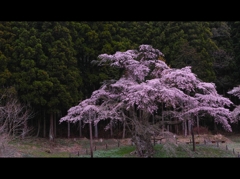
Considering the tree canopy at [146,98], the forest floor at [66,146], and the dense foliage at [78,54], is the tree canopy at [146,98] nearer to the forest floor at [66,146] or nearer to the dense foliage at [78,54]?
the dense foliage at [78,54]

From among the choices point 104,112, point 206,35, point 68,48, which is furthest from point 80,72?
point 206,35

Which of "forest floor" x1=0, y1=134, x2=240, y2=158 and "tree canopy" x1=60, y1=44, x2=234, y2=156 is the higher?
"tree canopy" x1=60, y1=44, x2=234, y2=156

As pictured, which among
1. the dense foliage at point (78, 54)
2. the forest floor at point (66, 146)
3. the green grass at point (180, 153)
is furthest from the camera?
the dense foliage at point (78, 54)

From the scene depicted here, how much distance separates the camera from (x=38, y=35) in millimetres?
14992

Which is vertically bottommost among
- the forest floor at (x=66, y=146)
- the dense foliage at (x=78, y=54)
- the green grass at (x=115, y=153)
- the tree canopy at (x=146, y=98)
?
the green grass at (x=115, y=153)

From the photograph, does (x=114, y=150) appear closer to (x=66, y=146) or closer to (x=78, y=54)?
(x=66, y=146)

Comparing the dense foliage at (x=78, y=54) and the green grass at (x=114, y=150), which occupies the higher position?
the dense foliage at (x=78, y=54)

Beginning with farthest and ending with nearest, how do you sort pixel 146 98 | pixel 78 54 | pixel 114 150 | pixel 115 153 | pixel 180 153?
pixel 78 54, pixel 114 150, pixel 115 153, pixel 180 153, pixel 146 98

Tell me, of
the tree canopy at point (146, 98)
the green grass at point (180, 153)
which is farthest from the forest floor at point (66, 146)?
the tree canopy at point (146, 98)

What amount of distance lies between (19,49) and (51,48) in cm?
177

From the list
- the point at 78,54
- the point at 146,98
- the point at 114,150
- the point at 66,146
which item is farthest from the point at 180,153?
the point at 78,54

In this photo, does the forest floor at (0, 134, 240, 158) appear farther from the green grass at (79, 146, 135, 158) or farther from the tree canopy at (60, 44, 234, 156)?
the tree canopy at (60, 44, 234, 156)

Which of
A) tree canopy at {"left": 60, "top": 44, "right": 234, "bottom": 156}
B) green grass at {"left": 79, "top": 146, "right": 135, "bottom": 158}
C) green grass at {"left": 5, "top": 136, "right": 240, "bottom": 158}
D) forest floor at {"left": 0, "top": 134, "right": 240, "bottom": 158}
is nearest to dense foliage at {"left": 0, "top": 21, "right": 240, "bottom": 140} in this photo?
tree canopy at {"left": 60, "top": 44, "right": 234, "bottom": 156}

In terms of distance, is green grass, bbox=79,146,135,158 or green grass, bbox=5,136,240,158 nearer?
green grass, bbox=5,136,240,158
